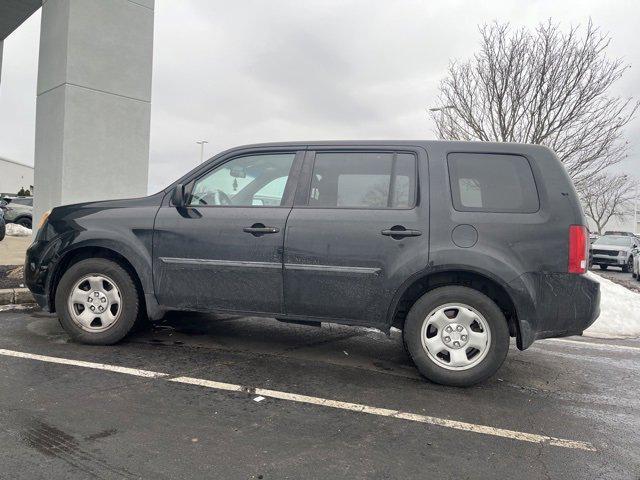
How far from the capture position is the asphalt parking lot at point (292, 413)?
2.59 metres

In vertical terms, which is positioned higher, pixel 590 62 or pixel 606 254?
pixel 590 62

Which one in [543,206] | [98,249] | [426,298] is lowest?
[426,298]

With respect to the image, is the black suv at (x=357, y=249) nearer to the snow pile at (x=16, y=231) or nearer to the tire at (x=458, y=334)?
the tire at (x=458, y=334)

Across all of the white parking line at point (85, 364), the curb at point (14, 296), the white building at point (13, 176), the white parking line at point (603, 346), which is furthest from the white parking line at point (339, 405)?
the white building at point (13, 176)

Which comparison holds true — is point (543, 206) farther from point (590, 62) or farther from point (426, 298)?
point (590, 62)

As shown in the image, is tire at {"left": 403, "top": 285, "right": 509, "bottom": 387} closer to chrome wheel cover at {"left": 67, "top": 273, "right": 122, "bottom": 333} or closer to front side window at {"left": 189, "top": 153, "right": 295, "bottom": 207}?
front side window at {"left": 189, "top": 153, "right": 295, "bottom": 207}

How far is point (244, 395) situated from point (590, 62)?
414 inches

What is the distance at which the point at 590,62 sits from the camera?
10.5 metres

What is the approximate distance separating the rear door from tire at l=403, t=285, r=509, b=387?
0.26m

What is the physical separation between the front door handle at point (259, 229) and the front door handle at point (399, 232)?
0.91 m

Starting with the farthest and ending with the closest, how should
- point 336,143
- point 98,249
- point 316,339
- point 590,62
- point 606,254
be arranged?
point 606,254, point 590,62, point 316,339, point 98,249, point 336,143

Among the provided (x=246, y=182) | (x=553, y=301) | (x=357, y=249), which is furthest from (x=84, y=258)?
(x=553, y=301)

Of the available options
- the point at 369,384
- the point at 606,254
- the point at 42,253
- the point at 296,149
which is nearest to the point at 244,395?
the point at 369,384

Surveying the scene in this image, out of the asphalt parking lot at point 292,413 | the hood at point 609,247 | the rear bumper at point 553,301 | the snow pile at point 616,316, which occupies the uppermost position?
the hood at point 609,247
